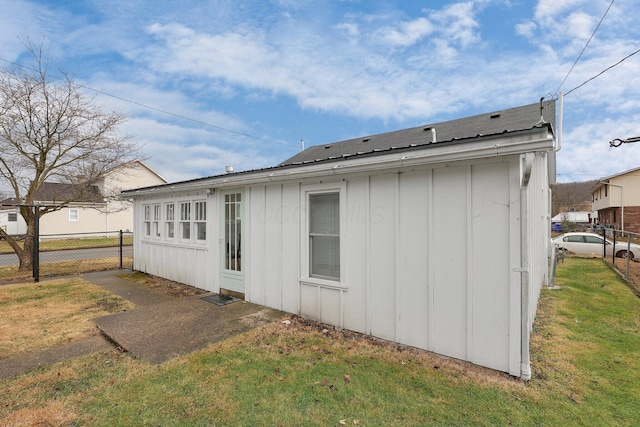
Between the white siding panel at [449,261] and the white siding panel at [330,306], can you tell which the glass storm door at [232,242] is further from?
the white siding panel at [449,261]

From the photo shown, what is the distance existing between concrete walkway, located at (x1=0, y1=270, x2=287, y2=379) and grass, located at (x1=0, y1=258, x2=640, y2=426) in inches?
9.5

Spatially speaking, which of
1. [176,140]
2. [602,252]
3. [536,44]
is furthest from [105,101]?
[602,252]

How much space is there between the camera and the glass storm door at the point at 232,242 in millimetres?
6129

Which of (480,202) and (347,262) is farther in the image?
(347,262)

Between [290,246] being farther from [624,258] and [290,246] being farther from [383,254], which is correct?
[624,258]

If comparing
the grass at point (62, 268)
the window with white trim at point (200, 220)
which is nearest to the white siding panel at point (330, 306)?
the window with white trim at point (200, 220)

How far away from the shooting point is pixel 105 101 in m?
10.5

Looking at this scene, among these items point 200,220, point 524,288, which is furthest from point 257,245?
point 524,288

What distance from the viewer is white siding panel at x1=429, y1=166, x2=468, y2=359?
11.1 feet

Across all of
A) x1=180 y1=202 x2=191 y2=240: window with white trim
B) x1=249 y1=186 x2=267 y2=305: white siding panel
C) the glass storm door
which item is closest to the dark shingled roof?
the glass storm door

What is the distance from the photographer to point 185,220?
25.0ft

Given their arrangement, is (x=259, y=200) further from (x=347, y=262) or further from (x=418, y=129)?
(x=418, y=129)

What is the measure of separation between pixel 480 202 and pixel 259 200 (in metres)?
3.77

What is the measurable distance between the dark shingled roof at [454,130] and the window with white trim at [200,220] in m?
2.19
